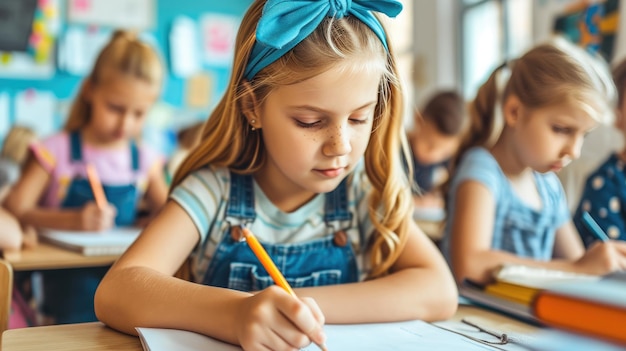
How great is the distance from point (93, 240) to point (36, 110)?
3.74m

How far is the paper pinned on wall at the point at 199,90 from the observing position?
17.7 feet

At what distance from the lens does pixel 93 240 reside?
1.55 metres

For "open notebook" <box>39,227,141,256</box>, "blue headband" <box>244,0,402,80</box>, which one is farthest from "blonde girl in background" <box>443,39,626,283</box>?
"open notebook" <box>39,227,141,256</box>

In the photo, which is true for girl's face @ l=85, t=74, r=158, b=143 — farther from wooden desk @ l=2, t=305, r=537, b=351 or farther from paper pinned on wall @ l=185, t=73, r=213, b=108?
paper pinned on wall @ l=185, t=73, r=213, b=108

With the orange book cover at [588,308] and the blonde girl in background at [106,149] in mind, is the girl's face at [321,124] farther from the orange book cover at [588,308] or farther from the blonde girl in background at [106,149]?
the blonde girl in background at [106,149]

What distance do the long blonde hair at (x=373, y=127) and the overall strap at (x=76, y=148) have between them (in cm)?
124

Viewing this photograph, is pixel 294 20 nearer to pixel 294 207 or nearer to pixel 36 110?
pixel 294 207

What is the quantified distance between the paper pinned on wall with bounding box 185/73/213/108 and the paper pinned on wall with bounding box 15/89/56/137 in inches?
41.4

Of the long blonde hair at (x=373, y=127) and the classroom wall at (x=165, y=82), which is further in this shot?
the classroom wall at (x=165, y=82)

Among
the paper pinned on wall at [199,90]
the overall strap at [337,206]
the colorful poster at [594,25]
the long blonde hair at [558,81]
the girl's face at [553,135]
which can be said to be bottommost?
the overall strap at [337,206]

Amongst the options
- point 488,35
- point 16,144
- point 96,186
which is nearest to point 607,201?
point 96,186

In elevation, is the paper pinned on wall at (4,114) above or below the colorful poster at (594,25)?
below

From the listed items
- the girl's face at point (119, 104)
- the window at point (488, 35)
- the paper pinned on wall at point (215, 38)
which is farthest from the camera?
the paper pinned on wall at point (215, 38)

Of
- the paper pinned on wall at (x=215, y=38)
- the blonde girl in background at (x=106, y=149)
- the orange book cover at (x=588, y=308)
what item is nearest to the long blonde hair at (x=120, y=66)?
the blonde girl in background at (x=106, y=149)
